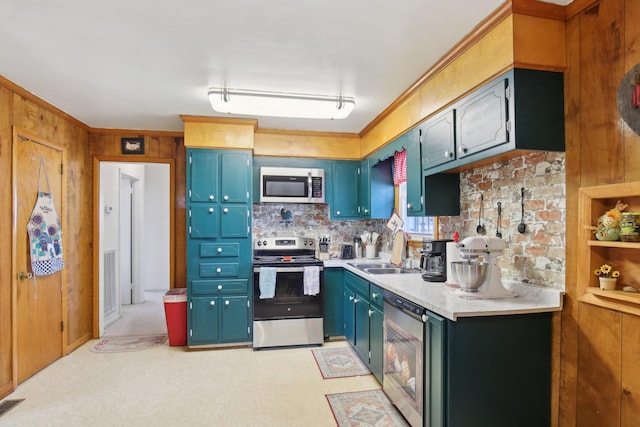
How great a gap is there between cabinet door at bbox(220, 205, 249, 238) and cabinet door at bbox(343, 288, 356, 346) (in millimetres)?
1282

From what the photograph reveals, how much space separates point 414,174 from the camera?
2.97 metres

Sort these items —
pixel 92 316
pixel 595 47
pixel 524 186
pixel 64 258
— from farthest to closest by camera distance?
pixel 92 316 < pixel 64 258 < pixel 524 186 < pixel 595 47

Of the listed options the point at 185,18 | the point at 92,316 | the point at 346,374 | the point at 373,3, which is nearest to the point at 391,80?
the point at 373,3

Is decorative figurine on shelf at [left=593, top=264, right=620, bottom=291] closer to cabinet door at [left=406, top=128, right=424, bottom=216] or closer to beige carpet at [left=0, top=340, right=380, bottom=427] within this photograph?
cabinet door at [left=406, top=128, right=424, bottom=216]

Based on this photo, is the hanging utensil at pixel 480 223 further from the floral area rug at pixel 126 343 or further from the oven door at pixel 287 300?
the floral area rug at pixel 126 343

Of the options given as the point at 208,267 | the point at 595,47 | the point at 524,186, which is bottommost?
the point at 208,267

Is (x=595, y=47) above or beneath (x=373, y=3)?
beneath

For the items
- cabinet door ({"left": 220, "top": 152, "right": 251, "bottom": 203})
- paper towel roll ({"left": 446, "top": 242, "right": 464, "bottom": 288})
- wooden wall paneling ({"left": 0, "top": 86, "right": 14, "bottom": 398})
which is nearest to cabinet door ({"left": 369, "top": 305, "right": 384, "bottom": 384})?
paper towel roll ({"left": 446, "top": 242, "right": 464, "bottom": 288})

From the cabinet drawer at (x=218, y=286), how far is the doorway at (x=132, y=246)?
803 mm

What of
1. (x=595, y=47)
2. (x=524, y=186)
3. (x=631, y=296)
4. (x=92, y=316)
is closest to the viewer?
(x=631, y=296)

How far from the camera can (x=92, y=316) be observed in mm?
4234

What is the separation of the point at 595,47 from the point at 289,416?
9.25 ft

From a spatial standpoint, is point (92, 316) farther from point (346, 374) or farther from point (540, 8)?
point (540, 8)

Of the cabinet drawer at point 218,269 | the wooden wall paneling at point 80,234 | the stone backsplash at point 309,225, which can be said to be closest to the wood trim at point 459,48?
the stone backsplash at point 309,225
